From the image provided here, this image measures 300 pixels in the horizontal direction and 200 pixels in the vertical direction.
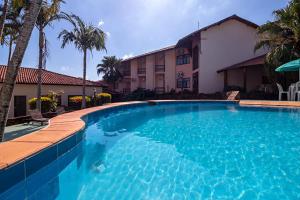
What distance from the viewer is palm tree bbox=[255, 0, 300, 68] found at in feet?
55.9

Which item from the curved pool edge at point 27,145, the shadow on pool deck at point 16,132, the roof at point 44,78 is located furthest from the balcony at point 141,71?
the curved pool edge at point 27,145

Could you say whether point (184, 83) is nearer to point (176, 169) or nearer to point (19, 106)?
point (19, 106)

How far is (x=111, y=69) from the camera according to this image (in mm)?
38562

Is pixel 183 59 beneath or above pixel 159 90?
above

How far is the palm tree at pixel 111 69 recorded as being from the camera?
3831cm

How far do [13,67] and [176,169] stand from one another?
403cm

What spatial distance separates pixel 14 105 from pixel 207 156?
20.1 m

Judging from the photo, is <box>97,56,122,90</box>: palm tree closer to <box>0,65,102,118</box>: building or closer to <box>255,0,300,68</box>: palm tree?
<box>0,65,102,118</box>: building

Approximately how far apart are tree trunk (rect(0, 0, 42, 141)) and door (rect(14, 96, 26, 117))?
1790 cm

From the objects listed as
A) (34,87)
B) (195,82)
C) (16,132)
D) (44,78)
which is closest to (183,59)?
(195,82)

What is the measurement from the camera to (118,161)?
527cm

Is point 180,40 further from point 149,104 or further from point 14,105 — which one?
point 14,105

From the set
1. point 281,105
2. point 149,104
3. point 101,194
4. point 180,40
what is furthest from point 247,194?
point 180,40

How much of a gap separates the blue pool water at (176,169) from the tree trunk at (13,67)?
5.17 feet
